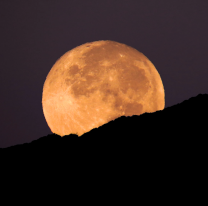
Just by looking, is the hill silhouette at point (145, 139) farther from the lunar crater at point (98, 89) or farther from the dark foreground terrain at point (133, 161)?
the lunar crater at point (98, 89)

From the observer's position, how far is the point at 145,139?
15.5ft

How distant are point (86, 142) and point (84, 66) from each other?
11.1 feet

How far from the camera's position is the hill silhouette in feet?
14.1

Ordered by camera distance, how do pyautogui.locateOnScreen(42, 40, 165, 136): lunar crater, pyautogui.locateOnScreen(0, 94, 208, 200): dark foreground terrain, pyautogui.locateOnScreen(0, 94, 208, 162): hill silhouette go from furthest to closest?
1. pyautogui.locateOnScreen(42, 40, 165, 136): lunar crater
2. pyautogui.locateOnScreen(0, 94, 208, 162): hill silhouette
3. pyautogui.locateOnScreen(0, 94, 208, 200): dark foreground terrain

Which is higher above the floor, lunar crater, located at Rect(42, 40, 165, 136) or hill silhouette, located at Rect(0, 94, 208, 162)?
lunar crater, located at Rect(42, 40, 165, 136)

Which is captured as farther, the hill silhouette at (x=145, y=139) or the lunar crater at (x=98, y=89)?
the lunar crater at (x=98, y=89)

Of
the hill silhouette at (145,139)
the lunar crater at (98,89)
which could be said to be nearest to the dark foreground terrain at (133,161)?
the hill silhouette at (145,139)

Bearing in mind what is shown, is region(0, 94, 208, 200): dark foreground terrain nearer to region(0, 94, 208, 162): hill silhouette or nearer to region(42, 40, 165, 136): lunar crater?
region(0, 94, 208, 162): hill silhouette

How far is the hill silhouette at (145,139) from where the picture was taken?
14.1 ft

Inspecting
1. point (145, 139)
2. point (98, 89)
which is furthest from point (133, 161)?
point (98, 89)

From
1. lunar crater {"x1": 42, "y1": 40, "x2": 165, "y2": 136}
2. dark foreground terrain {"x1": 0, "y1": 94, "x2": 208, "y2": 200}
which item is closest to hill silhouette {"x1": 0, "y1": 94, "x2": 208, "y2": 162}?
dark foreground terrain {"x1": 0, "y1": 94, "x2": 208, "y2": 200}

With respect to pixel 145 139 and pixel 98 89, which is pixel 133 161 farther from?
pixel 98 89
